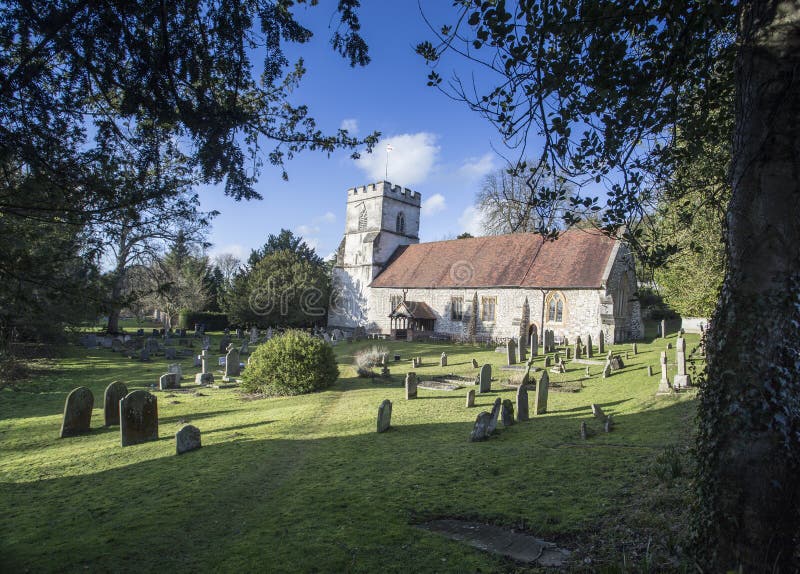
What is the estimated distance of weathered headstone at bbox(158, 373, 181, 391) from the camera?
50.2ft

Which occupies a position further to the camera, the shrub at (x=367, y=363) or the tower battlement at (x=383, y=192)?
the tower battlement at (x=383, y=192)

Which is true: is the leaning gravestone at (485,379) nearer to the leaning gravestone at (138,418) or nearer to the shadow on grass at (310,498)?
the shadow on grass at (310,498)

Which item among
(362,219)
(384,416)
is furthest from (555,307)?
(362,219)

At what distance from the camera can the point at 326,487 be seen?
6.25m

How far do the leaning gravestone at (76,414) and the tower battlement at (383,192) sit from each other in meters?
29.9

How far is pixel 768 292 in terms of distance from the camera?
10.0 ft

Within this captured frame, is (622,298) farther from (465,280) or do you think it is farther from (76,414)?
(76,414)

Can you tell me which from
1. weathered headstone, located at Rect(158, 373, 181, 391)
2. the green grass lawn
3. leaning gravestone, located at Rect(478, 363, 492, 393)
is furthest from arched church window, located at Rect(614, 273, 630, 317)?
weathered headstone, located at Rect(158, 373, 181, 391)

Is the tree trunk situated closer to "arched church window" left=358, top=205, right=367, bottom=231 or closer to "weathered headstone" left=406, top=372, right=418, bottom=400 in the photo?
"weathered headstone" left=406, top=372, right=418, bottom=400

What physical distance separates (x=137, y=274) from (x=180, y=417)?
2138 centimetres

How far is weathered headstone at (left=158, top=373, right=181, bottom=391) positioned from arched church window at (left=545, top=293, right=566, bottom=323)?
61.3 feet

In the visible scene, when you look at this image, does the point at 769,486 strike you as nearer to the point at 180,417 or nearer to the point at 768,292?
the point at 768,292

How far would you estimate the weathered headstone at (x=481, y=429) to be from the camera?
324 inches

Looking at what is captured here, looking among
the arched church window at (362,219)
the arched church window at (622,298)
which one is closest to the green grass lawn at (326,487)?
the arched church window at (622,298)
